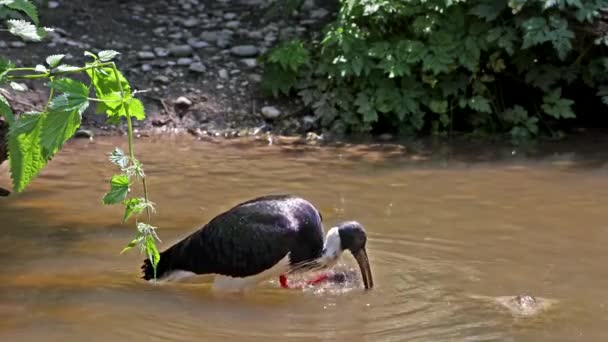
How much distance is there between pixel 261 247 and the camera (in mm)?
5691

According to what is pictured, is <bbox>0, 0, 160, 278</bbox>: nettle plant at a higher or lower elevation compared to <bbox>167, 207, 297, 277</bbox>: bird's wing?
higher

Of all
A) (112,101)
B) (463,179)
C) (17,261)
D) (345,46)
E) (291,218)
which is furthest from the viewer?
(345,46)

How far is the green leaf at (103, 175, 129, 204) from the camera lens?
3.68 m

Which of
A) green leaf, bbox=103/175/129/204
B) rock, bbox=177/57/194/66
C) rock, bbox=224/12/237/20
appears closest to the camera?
green leaf, bbox=103/175/129/204

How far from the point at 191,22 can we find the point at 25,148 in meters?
8.41

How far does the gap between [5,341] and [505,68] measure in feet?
21.5

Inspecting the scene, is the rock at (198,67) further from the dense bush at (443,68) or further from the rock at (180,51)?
the dense bush at (443,68)

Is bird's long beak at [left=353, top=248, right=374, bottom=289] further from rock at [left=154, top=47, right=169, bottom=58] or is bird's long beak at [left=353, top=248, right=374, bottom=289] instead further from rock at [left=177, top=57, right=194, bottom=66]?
rock at [left=154, top=47, right=169, bottom=58]

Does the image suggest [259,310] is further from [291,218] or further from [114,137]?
[114,137]

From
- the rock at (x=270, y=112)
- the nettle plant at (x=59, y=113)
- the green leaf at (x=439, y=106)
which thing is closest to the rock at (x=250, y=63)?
the rock at (x=270, y=112)

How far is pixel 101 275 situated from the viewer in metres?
5.94

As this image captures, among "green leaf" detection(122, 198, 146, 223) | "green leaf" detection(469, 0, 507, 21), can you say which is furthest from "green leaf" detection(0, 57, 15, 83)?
"green leaf" detection(469, 0, 507, 21)

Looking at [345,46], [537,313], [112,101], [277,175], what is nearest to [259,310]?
[537,313]

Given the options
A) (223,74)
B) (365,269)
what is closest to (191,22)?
(223,74)
